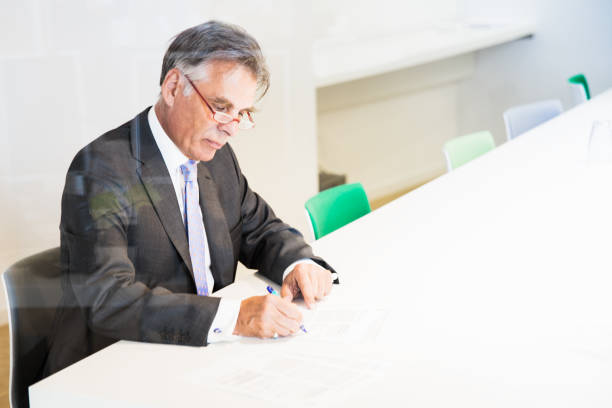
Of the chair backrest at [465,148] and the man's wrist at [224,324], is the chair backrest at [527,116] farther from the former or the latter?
the man's wrist at [224,324]

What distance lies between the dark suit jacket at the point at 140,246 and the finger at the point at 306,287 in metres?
0.12

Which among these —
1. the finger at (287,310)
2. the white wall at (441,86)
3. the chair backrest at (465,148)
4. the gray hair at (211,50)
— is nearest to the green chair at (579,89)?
the white wall at (441,86)

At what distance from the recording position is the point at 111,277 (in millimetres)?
1518

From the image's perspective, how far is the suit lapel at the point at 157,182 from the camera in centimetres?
173

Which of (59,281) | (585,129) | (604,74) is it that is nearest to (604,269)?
(59,281)

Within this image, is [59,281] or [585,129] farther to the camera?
[585,129]

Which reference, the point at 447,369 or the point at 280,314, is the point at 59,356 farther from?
the point at 447,369

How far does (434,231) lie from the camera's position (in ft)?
7.00

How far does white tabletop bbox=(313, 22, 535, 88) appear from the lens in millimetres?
4512

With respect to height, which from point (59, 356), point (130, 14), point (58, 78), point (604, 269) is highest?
point (130, 14)

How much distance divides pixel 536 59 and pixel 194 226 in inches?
198

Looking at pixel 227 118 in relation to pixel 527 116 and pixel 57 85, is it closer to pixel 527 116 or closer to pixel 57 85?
pixel 57 85

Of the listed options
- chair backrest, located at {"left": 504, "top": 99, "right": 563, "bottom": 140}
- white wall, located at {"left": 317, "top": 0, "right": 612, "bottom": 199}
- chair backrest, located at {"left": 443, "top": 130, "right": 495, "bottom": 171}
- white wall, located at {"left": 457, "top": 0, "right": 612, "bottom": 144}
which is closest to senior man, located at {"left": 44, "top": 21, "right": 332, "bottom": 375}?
chair backrest, located at {"left": 443, "top": 130, "right": 495, "bottom": 171}

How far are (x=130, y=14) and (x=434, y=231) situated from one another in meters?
1.01
